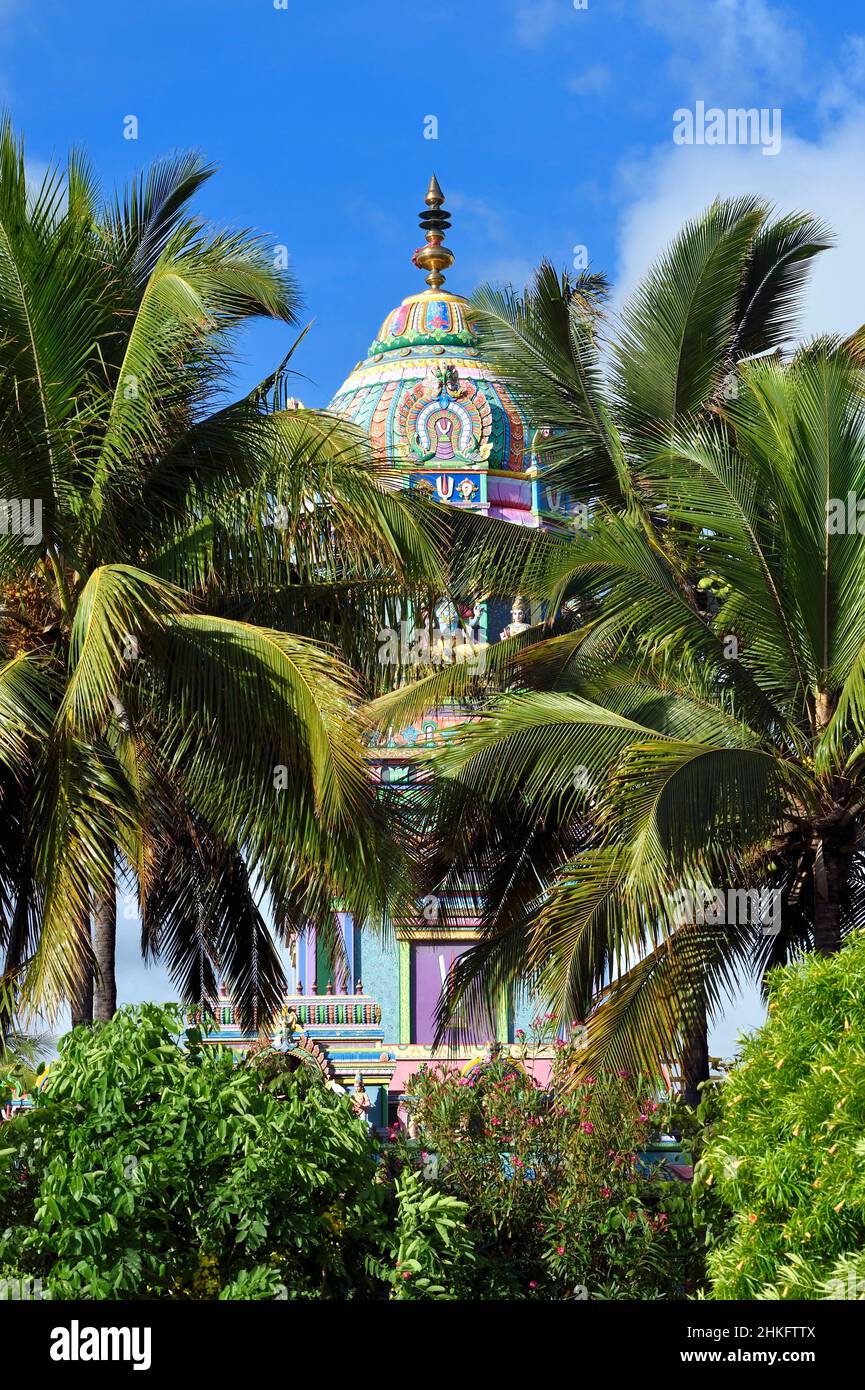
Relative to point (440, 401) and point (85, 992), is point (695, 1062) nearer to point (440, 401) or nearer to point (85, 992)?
point (85, 992)

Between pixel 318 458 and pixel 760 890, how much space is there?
4732 mm

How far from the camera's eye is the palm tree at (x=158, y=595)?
12039 millimetres

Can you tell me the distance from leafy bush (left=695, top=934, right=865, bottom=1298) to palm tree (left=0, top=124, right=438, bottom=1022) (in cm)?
289

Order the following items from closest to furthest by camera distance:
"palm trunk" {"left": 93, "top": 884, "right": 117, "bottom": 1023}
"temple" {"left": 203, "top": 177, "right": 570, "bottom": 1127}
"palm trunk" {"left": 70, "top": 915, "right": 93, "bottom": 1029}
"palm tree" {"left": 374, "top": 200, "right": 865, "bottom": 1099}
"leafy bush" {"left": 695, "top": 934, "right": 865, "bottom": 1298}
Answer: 1. "leafy bush" {"left": 695, "top": 934, "right": 865, "bottom": 1298}
2. "palm trunk" {"left": 70, "top": 915, "right": 93, "bottom": 1029}
3. "palm tree" {"left": 374, "top": 200, "right": 865, "bottom": 1099}
4. "palm trunk" {"left": 93, "top": 884, "right": 117, "bottom": 1023}
5. "temple" {"left": 203, "top": 177, "right": 570, "bottom": 1127}

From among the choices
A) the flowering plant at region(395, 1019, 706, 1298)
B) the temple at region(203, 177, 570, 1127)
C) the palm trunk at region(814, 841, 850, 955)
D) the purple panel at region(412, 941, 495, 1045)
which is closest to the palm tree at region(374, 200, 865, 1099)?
the palm trunk at region(814, 841, 850, 955)

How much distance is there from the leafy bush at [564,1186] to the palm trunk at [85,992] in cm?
251

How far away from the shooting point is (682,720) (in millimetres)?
14391

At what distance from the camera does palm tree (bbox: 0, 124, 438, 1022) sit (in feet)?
39.5

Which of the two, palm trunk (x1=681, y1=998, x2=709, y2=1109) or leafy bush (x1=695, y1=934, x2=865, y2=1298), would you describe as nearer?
leafy bush (x1=695, y1=934, x2=865, y2=1298)

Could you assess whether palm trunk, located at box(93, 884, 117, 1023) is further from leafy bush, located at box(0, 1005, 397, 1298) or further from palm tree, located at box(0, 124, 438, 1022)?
leafy bush, located at box(0, 1005, 397, 1298)

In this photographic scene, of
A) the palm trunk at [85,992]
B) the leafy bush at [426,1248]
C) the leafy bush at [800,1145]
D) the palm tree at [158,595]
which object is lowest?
the leafy bush at [426,1248]

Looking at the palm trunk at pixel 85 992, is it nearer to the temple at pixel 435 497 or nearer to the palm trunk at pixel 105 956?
the palm trunk at pixel 105 956

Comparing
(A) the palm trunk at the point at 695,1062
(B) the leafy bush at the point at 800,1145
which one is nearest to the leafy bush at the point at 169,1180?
(B) the leafy bush at the point at 800,1145

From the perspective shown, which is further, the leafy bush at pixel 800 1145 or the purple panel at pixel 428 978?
the purple panel at pixel 428 978
